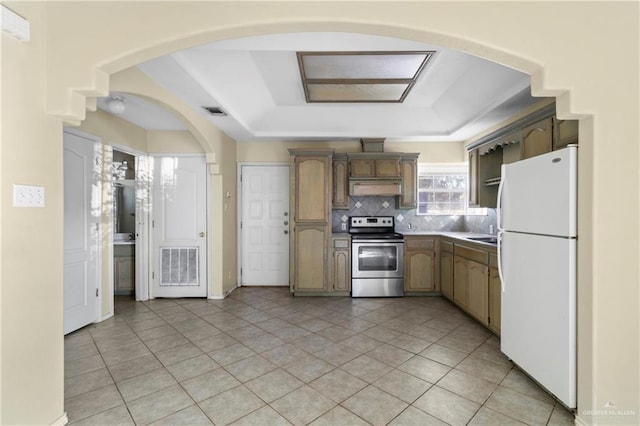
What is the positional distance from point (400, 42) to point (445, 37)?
622 millimetres

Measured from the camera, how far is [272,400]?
77.2 inches

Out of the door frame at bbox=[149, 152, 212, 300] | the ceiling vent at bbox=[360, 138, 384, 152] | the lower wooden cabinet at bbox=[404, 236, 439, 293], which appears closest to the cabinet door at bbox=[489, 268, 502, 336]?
the lower wooden cabinet at bbox=[404, 236, 439, 293]

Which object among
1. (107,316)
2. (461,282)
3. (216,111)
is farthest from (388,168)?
(107,316)

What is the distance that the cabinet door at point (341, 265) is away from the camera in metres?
4.36

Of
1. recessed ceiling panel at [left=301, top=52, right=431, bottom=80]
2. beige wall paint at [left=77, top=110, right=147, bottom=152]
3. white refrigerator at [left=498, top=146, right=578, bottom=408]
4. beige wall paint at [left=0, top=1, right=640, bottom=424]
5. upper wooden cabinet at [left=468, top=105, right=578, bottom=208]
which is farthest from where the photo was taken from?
beige wall paint at [left=77, top=110, right=147, bottom=152]

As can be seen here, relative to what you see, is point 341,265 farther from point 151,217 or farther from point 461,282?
point 151,217

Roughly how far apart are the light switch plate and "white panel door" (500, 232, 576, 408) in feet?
Result: 10.3

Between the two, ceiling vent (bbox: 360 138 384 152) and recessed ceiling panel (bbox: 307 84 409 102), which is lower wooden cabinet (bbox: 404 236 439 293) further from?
recessed ceiling panel (bbox: 307 84 409 102)

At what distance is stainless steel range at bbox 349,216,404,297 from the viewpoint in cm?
428

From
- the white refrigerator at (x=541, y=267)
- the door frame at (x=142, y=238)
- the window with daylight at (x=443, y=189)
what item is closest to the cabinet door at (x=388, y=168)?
the window with daylight at (x=443, y=189)

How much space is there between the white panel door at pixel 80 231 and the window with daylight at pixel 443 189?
4562 mm

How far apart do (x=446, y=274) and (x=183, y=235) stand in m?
3.82

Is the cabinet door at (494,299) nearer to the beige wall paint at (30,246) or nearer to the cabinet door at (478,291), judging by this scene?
the cabinet door at (478,291)

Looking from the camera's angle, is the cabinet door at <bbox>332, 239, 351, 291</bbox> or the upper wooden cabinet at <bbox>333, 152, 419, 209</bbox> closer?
the cabinet door at <bbox>332, 239, 351, 291</bbox>
